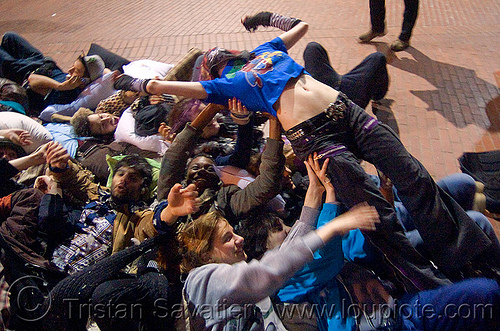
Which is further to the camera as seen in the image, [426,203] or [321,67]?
[321,67]

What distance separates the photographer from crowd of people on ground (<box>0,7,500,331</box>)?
1.61 metres

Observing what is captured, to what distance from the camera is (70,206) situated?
9.12 ft

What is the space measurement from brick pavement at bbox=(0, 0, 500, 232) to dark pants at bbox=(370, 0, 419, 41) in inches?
9.7

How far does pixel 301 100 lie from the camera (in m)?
2.33

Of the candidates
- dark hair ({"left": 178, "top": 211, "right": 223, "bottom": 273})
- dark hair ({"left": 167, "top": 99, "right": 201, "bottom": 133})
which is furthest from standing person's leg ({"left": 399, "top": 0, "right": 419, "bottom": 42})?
dark hair ({"left": 178, "top": 211, "right": 223, "bottom": 273})

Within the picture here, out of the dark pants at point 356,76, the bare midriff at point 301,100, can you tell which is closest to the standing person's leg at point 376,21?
the dark pants at point 356,76

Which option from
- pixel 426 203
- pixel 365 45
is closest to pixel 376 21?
pixel 365 45

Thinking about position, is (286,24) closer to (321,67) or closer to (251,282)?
(321,67)

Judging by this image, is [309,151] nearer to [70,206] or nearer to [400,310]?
[400,310]

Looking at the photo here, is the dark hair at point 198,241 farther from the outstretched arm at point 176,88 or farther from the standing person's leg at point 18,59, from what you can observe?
the standing person's leg at point 18,59

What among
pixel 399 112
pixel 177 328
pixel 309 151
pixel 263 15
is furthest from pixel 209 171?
pixel 399 112

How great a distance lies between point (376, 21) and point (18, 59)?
199 inches

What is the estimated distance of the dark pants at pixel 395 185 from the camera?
2.03 meters

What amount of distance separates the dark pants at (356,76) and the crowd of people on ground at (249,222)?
1 cm
